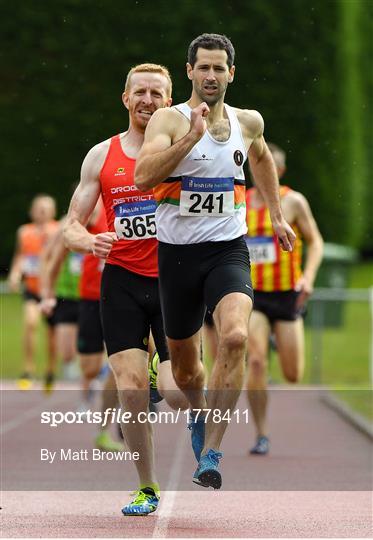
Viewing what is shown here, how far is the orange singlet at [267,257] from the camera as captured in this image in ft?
39.8

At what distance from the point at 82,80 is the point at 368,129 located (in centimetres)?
1109

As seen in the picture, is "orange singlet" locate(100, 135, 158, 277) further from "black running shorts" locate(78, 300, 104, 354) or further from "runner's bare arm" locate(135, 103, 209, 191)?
"black running shorts" locate(78, 300, 104, 354)

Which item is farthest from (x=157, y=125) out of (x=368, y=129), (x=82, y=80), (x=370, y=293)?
(x=368, y=129)

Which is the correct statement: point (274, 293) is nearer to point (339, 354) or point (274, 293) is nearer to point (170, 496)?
point (170, 496)

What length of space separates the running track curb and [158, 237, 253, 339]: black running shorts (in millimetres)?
5939

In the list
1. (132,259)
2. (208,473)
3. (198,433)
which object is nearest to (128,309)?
(132,259)

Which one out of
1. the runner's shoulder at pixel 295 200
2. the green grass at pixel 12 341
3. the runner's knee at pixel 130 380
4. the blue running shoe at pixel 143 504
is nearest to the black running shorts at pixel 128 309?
the runner's knee at pixel 130 380

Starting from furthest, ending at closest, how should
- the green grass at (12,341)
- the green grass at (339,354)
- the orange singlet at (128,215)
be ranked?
the green grass at (12,341) < the green grass at (339,354) < the orange singlet at (128,215)

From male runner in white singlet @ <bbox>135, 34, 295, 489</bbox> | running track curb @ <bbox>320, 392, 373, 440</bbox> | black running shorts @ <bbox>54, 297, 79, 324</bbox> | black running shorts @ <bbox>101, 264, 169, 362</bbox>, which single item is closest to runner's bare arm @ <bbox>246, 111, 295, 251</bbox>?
male runner in white singlet @ <bbox>135, 34, 295, 489</bbox>

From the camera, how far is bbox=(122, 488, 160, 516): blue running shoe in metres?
7.96

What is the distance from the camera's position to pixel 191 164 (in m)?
7.34

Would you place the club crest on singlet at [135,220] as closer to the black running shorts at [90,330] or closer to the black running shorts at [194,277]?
the black running shorts at [194,277]

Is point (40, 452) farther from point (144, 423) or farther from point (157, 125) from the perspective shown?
point (157, 125)

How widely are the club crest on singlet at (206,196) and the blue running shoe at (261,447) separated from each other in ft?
15.5
